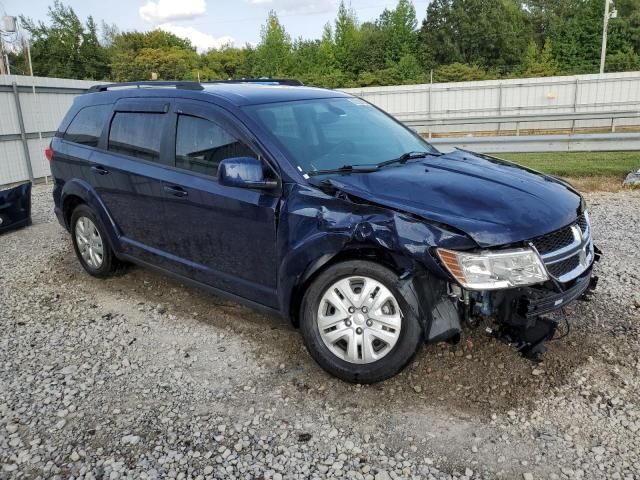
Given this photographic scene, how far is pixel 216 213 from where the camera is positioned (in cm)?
391

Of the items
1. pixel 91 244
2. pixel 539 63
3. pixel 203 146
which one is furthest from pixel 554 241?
pixel 539 63

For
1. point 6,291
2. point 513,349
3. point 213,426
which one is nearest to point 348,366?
point 213,426

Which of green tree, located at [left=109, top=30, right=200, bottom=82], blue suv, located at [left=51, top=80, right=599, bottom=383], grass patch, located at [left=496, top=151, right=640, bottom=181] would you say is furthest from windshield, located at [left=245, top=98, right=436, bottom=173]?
green tree, located at [left=109, top=30, right=200, bottom=82]

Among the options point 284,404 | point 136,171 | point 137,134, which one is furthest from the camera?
point 137,134

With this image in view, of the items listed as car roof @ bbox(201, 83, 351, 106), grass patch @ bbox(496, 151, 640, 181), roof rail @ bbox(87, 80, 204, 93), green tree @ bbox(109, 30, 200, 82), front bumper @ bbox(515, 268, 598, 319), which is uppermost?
green tree @ bbox(109, 30, 200, 82)

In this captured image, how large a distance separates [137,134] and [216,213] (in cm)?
129

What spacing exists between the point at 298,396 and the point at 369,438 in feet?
1.87

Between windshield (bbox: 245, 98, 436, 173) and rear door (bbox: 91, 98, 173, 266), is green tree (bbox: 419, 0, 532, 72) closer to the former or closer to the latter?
windshield (bbox: 245, 98, 436, 173)

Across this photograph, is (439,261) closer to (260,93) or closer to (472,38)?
(260,93)

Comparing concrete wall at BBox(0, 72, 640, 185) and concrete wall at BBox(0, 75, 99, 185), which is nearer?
concrete wall at BBox(0, 75, 99, 185)

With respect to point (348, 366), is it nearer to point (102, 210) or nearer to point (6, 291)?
point (102, 210)

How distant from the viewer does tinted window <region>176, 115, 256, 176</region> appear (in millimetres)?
3855

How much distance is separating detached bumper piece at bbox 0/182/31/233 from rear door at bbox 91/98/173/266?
3.56 meters

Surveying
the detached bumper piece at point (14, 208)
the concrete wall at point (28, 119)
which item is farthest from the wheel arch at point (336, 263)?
Answer: the concrete wall at point (28, 119)
